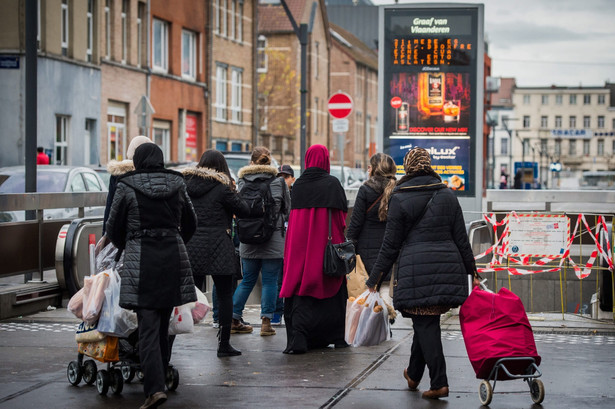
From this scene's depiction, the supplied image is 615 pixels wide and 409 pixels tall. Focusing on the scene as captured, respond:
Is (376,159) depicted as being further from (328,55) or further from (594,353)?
(328,55)

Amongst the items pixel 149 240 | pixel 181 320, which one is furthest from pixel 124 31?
pixel 149 240

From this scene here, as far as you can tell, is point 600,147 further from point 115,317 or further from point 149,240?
point 149,240

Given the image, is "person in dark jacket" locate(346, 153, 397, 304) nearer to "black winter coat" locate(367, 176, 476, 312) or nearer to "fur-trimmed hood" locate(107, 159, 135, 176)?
"black winter coat" locate(367, 176, 476, 312)

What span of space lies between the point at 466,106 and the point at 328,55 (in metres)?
62.5

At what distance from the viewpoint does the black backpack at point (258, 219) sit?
1099cm

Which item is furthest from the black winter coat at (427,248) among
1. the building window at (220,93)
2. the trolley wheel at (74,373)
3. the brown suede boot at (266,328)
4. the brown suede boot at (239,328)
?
the building window at (220,93)

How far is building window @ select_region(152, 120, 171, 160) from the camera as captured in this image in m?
43.0

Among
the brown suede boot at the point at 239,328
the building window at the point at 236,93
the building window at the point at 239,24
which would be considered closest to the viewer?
the brown suede boot at the point at 239,328

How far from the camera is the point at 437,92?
18922mm

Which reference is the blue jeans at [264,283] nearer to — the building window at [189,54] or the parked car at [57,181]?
the parked car at [57,181]

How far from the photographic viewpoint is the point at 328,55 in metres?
80.6

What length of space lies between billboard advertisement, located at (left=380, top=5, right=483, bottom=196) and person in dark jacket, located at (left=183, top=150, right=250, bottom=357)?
9.13 m

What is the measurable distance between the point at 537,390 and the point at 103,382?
3.14m

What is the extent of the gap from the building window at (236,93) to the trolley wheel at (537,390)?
4464 cm
